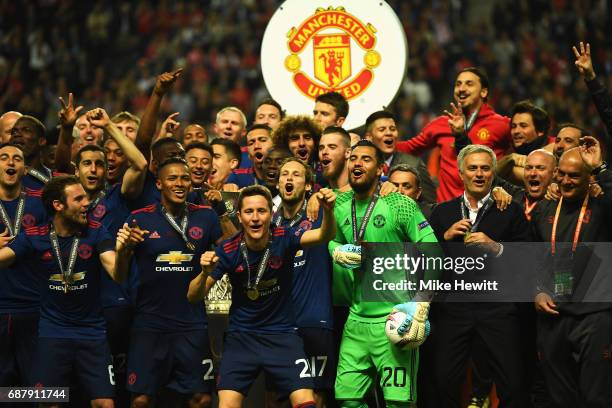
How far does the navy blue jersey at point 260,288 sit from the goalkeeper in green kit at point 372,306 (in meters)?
0.46

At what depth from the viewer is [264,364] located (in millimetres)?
8195

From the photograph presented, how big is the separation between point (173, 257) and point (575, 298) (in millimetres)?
2839

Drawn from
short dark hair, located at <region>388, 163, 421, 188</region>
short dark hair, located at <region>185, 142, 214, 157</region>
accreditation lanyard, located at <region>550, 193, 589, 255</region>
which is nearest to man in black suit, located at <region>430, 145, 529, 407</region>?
accreditation lanyard, located at <region>550, 193, 589, 255</region>

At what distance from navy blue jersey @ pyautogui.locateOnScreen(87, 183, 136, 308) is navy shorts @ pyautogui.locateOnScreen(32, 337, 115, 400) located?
0.58 metres

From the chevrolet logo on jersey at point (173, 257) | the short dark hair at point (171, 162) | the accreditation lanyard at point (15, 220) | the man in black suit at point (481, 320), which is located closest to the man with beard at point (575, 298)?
the man in black suit at point (481, 320)

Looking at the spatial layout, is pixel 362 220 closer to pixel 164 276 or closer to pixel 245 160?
pixel 164 276

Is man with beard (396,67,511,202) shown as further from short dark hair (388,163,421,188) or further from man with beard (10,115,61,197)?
man with beard (10,115,61,197)

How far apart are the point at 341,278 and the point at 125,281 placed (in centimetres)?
157

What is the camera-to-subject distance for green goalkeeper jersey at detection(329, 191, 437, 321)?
8.58 m

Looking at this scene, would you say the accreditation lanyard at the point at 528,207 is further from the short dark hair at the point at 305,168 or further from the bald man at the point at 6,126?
the bald man at the point at 6,126

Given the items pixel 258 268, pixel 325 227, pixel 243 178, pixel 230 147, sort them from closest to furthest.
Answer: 1. pixel 325 227
2. pixel 258 268
3. pixel 243 178
4. pixel 230 147

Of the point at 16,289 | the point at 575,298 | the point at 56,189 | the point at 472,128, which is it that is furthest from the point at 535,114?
the point at 16,289

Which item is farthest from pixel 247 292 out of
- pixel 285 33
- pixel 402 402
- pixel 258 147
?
pixel 285 33

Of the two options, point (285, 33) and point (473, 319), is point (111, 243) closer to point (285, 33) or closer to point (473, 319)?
point (473, 319)
